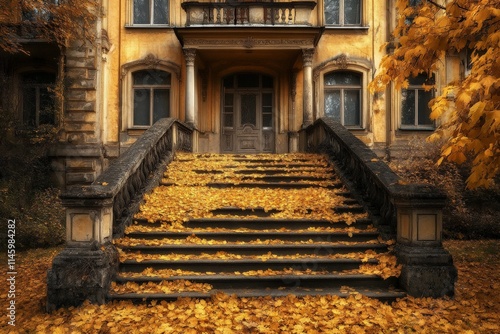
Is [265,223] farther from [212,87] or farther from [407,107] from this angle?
[407,107]

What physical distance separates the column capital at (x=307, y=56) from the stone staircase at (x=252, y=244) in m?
6.23

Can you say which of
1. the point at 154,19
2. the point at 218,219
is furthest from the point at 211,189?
the point at 154,19

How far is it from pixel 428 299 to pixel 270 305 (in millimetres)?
1904

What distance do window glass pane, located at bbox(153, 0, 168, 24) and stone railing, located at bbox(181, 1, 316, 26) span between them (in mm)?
2067

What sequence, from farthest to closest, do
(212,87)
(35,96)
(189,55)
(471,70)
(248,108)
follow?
(248,108)
(212,87)
(35,96)
(189,55)
(471,70)

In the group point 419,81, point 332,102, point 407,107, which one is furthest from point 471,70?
point 419,81

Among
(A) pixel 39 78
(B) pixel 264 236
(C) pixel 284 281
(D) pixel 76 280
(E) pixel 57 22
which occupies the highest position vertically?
(E) pixel 57 22

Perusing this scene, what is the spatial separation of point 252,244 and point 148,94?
1050cm

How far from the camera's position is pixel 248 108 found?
14969 mm

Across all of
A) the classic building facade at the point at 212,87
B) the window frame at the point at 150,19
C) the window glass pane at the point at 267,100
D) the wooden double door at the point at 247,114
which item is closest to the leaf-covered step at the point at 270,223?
the classic building facade at the point at 212,87

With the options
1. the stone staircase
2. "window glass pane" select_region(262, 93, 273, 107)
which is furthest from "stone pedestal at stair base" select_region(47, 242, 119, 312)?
"window glass pane" select_region(262, 93, 273, 107)

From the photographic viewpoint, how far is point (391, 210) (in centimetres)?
566

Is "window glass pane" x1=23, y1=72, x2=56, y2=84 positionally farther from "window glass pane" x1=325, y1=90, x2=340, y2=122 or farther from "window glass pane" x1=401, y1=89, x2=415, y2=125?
"window glass pane" x1=401, y1=89, x2=415, y2=125

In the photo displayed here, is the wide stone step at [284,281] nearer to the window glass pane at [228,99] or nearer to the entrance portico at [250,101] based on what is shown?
the entrance portico at [250,101]
